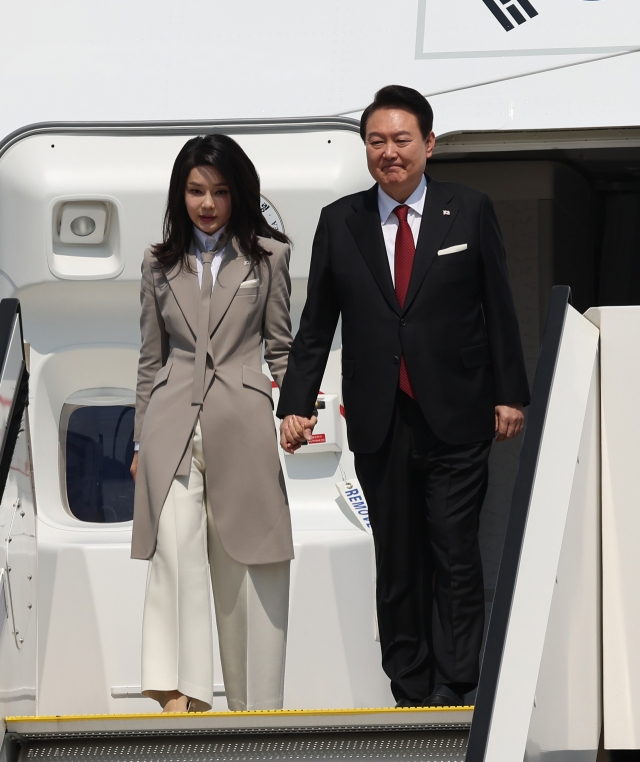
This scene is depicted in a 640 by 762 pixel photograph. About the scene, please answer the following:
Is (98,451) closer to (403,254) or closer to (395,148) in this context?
(403,254)

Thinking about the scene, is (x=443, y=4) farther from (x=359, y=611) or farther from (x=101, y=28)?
(x=359, y=611)

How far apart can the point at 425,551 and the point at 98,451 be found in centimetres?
156

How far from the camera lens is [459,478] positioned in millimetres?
3061

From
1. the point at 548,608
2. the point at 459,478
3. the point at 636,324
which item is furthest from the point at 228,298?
the point at 548,608

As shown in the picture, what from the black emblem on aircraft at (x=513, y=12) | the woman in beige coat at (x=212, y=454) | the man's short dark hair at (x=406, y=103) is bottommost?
the woman in beige coat at (x=212, y=454)

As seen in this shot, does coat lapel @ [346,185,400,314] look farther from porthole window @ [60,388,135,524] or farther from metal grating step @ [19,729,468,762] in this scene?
porthole window @ [60,388,135,524]

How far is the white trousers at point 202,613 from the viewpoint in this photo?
2.97m

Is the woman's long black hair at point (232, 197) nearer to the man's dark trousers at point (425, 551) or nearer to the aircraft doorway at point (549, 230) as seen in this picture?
the man's dark trousers at point (425, 551)

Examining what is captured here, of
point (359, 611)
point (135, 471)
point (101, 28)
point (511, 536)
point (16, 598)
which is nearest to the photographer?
point (511, 536)

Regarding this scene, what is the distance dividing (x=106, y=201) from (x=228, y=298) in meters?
1.27

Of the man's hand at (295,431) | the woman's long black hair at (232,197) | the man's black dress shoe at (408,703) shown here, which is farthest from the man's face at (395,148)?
the man's black dress shoe at (408,703)

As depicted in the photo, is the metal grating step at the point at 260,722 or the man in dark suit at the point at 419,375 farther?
the man in dark suit at the point at 419,375

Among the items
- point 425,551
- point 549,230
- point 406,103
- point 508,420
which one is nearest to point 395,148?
point 406,103

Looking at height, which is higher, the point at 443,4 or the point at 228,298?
the point at 443,4
